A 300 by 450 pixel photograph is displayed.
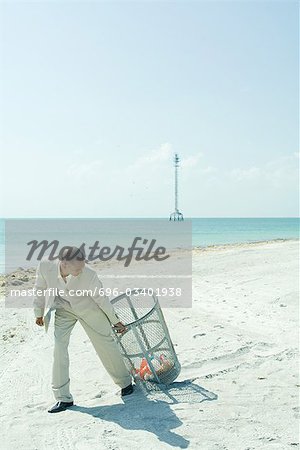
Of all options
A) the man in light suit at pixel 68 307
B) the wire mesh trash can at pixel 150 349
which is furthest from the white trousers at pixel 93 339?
the wire mesh trash can at pixel 150 349

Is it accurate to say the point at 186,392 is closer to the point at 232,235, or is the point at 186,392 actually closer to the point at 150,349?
the point at 150,349

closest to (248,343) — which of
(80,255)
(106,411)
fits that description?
(106,411)

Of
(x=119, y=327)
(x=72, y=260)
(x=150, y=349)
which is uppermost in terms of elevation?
(x=72, y=260)

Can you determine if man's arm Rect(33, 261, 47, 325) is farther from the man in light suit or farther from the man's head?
the man's head

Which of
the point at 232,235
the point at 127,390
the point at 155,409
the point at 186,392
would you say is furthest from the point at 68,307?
the point at 232,235

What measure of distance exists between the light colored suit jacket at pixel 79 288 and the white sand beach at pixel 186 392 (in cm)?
94

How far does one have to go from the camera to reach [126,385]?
17.3ft

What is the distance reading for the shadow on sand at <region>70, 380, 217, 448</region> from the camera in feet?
14.4

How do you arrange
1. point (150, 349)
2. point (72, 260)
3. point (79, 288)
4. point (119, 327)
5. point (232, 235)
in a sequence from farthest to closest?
point (232, 235) < point (150, 349) < point (119, 327) < point (79, 288) < point (72, 260)

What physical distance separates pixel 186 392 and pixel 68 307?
1.60 metres

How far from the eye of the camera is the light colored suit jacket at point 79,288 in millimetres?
4941

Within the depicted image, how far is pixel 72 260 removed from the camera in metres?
4.78

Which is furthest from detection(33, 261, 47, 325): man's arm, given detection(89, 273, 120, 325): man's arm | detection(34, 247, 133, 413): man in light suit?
→ detection(89, 273, 120, 325): man's arm

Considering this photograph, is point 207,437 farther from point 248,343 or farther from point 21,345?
point 21,345
